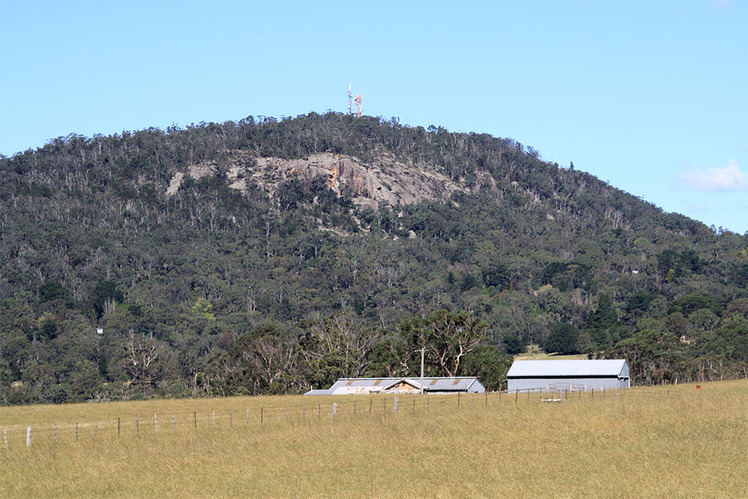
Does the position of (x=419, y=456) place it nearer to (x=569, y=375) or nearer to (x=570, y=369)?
(x=569, y=375)

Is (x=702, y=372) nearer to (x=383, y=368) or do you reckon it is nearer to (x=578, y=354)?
(x=383, y=368)

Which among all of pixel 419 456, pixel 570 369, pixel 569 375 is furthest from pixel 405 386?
pixel 419 456

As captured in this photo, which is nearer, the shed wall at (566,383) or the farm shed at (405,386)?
the farm shed at (405,386)

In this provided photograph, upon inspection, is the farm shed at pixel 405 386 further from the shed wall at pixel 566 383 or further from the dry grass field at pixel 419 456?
the dry grass field at pixel 419 456

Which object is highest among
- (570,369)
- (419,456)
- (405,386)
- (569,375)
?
(570,369)

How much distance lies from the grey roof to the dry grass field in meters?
47.5

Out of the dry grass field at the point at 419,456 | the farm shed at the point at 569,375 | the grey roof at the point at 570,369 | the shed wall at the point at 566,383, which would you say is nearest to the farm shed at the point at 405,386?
the shed wall at the point at 566,383

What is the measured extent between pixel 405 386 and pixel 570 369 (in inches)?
760

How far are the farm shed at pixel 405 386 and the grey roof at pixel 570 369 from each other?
8.91 metres

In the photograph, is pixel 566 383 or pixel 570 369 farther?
pixel 570 369

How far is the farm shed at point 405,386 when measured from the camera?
9075cm

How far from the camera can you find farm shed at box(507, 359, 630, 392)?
97.9 m

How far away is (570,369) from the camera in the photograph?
101 m

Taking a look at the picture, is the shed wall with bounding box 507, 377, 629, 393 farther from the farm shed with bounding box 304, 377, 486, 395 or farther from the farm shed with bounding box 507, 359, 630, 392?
the farm shed with bounding box 304, 377, 486, 395
